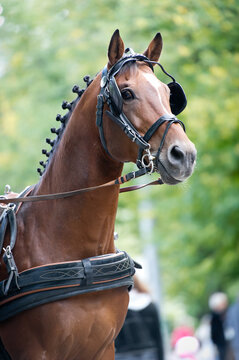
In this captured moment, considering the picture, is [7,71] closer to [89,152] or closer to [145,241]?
[145,241]

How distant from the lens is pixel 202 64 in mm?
9977

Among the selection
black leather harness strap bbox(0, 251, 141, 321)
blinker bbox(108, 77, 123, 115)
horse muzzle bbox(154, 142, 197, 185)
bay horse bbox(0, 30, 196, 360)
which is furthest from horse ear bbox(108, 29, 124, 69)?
black leather harness strap bbox(0, 251, 141, 321)

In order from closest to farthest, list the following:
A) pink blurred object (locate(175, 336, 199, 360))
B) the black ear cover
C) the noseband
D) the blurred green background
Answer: the noseband → the black ear cover → the blurred green background → pink blurred object (locate(175, 336, 199, 360))

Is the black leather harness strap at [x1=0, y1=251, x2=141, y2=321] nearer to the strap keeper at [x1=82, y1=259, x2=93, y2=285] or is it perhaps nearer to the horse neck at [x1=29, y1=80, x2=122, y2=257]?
the strap keeper at [x1=82, y1=259, x2=93, y2=285]

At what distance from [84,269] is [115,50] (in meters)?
1.46

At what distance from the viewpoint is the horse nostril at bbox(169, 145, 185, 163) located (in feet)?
11.9

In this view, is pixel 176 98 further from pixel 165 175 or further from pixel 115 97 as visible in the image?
pixel 165 175

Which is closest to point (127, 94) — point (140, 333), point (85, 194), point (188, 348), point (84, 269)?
point (85, 194)

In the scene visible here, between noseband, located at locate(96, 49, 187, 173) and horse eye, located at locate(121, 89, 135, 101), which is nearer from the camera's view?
noseband, located at locate(96, 49, 187, 173)

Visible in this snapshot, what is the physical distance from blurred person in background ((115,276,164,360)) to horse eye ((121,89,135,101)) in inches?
152

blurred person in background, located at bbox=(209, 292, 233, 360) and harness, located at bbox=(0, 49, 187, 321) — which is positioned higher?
harness, located at bbox=(0, 49, 187, 321)

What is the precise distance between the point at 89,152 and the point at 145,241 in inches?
365

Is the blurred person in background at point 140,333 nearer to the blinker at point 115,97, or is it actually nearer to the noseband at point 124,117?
the noseband at point 124,117

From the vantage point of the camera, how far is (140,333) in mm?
7270
